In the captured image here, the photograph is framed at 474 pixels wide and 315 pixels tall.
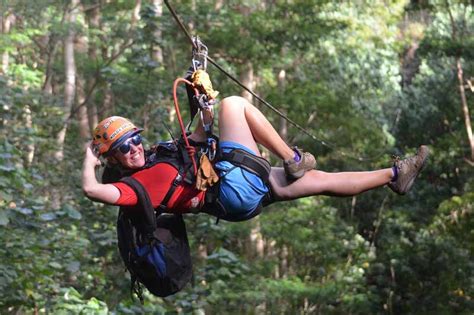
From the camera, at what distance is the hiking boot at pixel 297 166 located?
4191 mm

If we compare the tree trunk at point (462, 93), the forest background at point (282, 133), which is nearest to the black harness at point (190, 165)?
the forest background at point (282, 133)

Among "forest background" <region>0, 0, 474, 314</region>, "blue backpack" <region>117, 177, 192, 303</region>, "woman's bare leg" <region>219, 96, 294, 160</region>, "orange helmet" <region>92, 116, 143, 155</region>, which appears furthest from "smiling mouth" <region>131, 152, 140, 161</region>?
"forest background" <region>0, 0, 474, 314</region>

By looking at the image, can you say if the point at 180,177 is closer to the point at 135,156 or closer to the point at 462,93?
the point at 135,156

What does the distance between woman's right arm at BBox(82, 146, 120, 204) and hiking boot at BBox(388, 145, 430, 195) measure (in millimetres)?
1466

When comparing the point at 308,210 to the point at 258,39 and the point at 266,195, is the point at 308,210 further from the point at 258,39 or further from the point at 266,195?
the point at 266,195

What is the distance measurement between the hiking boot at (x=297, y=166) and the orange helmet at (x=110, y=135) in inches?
33.4

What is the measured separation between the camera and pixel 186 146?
3.88 meters

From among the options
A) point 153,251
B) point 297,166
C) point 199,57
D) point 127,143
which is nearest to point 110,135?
point 127,143

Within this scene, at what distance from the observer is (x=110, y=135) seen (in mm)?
3662

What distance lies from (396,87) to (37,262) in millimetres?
13634

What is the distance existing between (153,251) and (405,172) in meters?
1.33

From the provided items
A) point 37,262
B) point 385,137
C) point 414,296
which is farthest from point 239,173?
point 385,137

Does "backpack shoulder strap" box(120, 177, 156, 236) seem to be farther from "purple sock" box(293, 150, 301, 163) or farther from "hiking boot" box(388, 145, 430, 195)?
"hiking boot" box(388, 145, 430, 195)

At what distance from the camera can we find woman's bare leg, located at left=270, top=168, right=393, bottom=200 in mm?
4254
